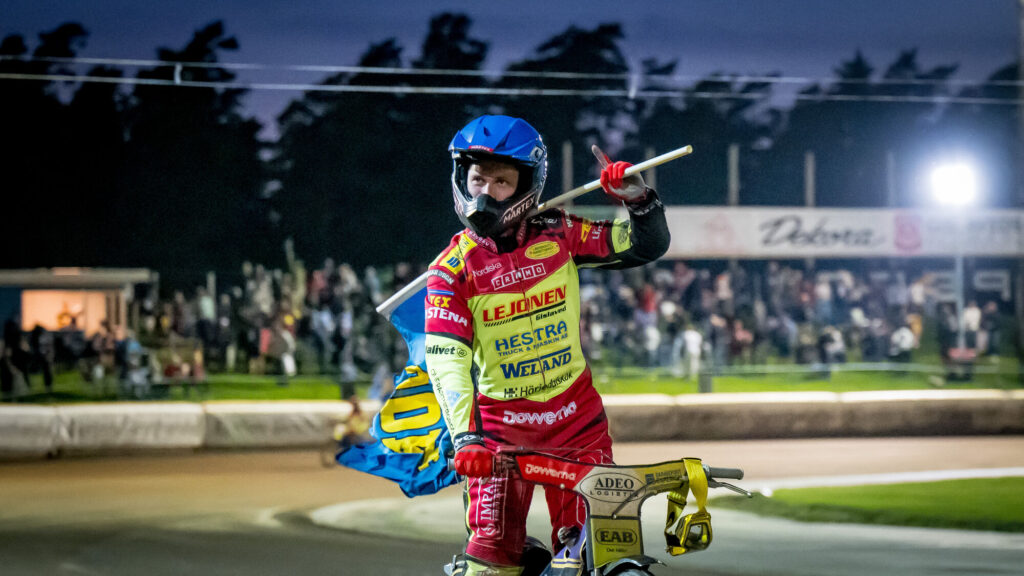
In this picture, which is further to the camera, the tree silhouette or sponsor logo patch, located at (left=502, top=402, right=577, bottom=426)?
the tree silhouette

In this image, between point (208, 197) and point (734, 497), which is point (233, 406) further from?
point (208, 197)

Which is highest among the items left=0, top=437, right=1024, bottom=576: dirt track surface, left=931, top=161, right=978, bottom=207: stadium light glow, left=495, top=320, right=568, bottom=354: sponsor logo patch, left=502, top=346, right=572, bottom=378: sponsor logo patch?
left=931, top=161, right=978, bottom=207: stadium light glow

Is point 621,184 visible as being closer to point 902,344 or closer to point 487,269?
point 487,269

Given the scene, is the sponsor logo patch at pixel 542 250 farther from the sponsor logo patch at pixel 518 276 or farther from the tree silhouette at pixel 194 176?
the tree silhouette at pixel 194 176

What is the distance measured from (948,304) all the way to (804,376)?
19.4ft

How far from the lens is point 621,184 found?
4.58 m

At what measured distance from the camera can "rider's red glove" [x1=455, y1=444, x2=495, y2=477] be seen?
13.4 feet

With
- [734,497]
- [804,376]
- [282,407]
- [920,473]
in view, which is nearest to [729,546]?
[734,497]

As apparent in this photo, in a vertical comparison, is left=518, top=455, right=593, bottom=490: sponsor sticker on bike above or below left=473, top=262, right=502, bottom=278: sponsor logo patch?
below

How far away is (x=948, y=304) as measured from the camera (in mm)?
25688

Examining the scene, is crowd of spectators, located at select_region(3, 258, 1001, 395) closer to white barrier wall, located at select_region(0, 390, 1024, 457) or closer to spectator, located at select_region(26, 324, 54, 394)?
spectator, located at select_region(26, 324, 54, 394)

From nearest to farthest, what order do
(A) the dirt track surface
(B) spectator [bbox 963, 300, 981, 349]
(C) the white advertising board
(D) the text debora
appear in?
(A) the dirt track surface
(B) spectator [bbox 963, 300, 981, 349]
(C) the white advertising board
(D) the text debora

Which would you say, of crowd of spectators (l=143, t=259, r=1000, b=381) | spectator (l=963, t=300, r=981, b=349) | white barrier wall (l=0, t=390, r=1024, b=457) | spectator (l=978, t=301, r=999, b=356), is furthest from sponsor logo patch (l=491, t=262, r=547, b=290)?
spectator (l=978, t=301, r=999, b=356)

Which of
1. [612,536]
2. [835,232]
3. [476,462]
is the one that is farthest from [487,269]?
[835,232]
